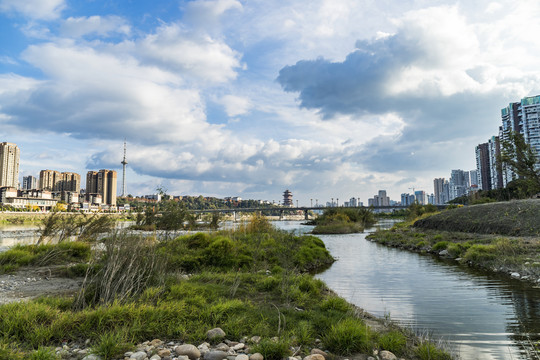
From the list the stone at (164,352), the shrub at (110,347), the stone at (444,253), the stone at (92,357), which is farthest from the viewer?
the stone at (444,253)

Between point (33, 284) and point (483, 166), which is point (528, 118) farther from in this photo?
point (33, 284)

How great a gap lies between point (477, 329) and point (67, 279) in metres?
10.5

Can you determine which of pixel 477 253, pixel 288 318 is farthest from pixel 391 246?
pixel 288 318

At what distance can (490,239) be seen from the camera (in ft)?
62.6

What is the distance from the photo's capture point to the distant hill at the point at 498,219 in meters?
20.0

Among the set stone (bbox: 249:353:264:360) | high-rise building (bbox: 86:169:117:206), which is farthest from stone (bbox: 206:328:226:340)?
high-rise building (bbox: 86:169:117:206)

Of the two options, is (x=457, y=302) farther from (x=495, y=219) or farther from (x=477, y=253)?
(x=495, y=219)

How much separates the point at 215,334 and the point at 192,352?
719 mm

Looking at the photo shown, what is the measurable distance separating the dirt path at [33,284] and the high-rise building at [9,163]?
179 meters

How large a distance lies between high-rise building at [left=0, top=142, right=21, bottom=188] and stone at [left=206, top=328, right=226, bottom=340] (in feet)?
611

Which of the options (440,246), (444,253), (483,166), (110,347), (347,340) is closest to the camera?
(110,347)

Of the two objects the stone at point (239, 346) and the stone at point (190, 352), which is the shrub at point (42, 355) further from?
the stone at point (239, 346)

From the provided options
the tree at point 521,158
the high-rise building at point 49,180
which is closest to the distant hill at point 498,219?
the tree at point 521,158

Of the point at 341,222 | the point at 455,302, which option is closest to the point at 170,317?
the point at 455,302
